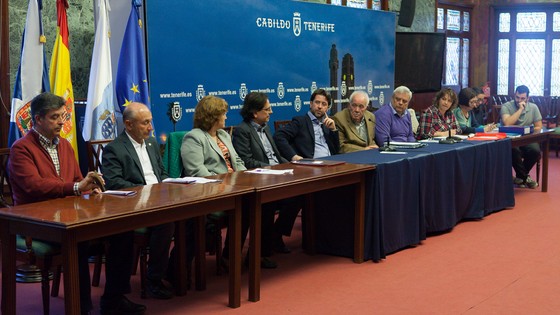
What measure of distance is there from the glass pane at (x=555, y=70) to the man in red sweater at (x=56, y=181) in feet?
37.5

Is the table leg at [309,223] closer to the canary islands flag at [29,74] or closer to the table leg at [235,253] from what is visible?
the table leg at [235,253]

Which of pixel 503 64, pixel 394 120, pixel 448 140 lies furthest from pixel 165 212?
pixel 503 64

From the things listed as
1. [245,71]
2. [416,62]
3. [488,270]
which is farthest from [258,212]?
[416,62]

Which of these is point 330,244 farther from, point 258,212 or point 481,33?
point 481,33

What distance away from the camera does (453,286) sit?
4.63 m

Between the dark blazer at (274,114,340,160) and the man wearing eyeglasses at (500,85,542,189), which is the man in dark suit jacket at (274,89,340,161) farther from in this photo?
the man wearing eyeglasses at (500,85,542,189)

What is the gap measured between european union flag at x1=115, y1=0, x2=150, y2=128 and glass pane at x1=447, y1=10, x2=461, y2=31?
26.9 feet

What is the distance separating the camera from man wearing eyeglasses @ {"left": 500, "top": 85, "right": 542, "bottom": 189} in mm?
8375

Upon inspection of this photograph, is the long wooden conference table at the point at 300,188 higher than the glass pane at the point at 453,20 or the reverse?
the reverse

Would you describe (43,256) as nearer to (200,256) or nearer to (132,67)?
(200,256)

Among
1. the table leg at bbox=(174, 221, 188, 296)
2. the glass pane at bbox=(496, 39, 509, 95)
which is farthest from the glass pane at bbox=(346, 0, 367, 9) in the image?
the table leg at bbox=(174, 221, 188, 296)

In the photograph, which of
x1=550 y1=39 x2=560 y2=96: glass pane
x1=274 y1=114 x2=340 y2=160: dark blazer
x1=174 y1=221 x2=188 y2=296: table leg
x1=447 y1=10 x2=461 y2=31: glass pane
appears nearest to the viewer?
x1=174 y1=221 x2=188 y2=296: table leg

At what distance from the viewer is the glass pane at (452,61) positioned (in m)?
12.9

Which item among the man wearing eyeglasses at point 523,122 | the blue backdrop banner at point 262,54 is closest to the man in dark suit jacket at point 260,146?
the blue backdrop banner at point 262,54
